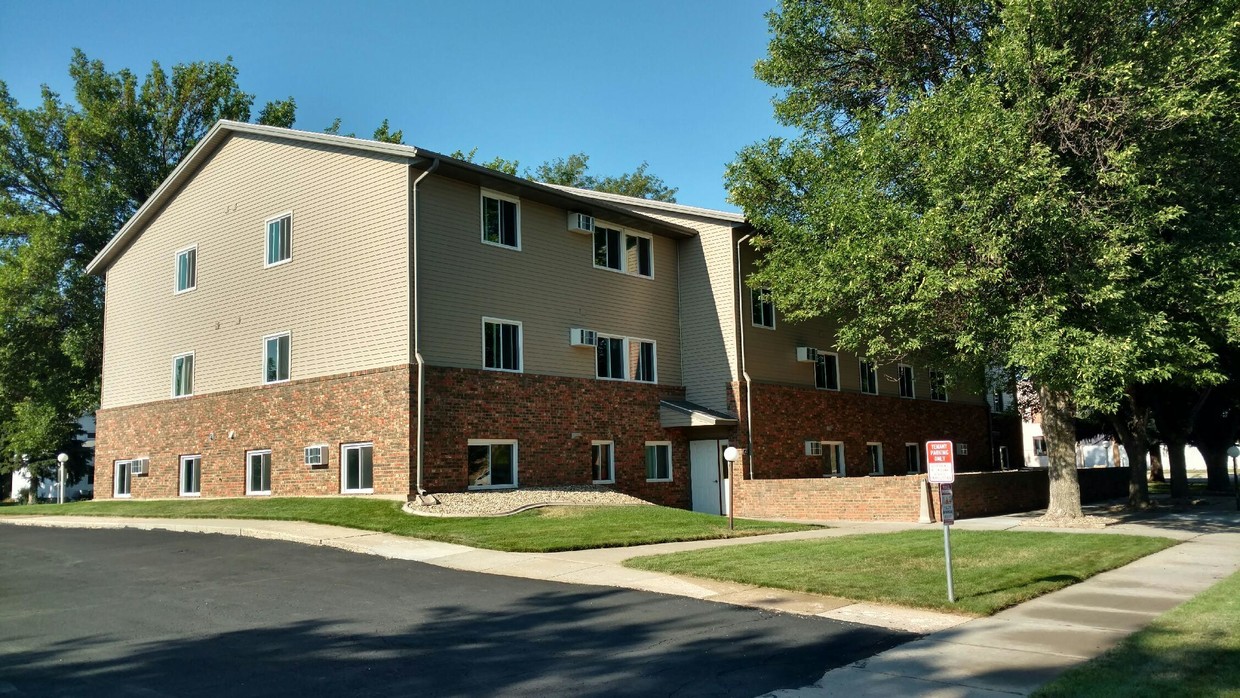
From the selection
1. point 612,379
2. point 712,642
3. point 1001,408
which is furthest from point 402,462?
point 1001,408

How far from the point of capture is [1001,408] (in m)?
41.4

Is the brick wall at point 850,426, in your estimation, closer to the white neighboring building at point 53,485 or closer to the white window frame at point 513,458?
the white window frame at point 513,458

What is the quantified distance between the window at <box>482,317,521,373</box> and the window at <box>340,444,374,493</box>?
3.34m

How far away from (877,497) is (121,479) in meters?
22.5

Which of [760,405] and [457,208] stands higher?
[457,208]

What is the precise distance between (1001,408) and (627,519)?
2919 centimetres

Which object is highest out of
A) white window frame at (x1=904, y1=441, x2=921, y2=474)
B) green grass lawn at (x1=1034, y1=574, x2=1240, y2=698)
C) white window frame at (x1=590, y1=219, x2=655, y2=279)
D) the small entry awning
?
white window frame at (x1=590, y1=219, x2=655, y2=279)

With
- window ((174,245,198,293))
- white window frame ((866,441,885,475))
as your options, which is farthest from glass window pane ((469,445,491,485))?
white window frame ((866,441,885,475))

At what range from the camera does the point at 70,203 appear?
35719 millimetres

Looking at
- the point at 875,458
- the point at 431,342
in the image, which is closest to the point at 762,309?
the point at 875,458

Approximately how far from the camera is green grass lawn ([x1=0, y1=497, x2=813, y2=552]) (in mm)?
15281

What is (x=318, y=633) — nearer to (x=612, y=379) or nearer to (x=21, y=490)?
(x=612, y=379)

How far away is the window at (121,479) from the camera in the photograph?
2775cm

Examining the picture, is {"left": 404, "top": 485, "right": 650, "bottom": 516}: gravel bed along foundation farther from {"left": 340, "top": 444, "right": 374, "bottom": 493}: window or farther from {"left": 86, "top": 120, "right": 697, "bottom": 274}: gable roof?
{"left": 86, "top": 120, "right": 697, "bottom": 274}: gable roof
